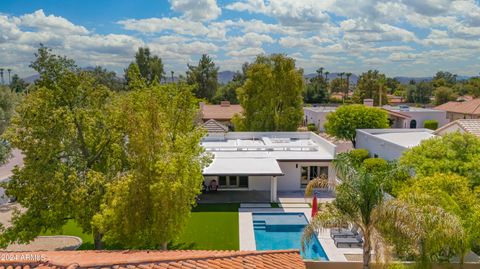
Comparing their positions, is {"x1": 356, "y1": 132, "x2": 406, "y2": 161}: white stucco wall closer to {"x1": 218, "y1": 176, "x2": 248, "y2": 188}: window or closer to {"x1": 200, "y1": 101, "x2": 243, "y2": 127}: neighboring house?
{"x1": 218, "y1": 176, "x2": 248, "y2": 188}: window

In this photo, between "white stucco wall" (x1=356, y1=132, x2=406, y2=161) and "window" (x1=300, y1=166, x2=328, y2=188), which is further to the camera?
"window" (x1=300, y1=166, x2=328, y2=188)

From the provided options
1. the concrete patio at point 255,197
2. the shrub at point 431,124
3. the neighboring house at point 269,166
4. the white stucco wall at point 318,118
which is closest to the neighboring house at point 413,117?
the shrub at point 431,124

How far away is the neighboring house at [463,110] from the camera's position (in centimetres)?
5662

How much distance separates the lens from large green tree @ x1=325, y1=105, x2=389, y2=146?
39.9m

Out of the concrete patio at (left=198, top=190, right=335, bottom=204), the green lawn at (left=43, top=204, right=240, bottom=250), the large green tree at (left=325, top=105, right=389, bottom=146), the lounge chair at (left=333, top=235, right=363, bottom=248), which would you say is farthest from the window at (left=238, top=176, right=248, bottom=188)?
the large green tree at (left=325, top=105, right=389, bottom=146)

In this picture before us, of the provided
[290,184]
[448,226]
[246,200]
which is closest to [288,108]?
[290,184]

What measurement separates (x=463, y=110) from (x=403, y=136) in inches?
1309

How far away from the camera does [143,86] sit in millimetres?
19516

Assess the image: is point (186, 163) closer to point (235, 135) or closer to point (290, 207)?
point (290, 207)

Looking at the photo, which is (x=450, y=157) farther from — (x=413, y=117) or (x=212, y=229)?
(x=413, y=117)

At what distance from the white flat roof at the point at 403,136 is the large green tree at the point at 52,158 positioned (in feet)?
71.4

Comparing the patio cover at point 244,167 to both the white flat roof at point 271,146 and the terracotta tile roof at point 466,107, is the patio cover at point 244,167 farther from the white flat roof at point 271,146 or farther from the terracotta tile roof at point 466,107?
the terracotta tile roof at point 466,107

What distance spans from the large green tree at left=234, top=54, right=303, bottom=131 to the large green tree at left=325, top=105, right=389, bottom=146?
571 cm

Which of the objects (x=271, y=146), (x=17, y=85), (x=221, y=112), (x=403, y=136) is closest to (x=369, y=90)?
(x=221, y=112)
